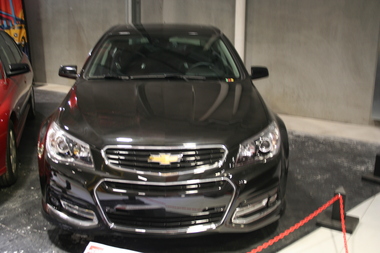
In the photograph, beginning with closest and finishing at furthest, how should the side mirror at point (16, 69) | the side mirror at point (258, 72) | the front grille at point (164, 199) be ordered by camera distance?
the front grille at point (164, 199)
the side mirror at point (258, 72)
the side mirror at point (16, 69)

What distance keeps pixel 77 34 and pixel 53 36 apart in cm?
76

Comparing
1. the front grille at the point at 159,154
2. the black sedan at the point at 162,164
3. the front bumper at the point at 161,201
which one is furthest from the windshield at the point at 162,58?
the front bumper at the point at 161,201

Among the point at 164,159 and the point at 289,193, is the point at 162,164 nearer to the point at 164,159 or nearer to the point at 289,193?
the point at 164,159

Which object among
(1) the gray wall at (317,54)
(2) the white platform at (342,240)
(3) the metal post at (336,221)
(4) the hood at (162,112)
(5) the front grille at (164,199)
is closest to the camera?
(5) the front grille at (164,199)

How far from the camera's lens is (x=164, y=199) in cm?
216

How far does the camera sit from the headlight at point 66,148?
226 centimetres

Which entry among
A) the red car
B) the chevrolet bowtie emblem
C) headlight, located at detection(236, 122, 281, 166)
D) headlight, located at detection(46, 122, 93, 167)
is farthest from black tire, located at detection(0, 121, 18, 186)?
headlight, located at detection(236, 122, 281, 166)

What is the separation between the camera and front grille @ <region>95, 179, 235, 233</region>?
217cm

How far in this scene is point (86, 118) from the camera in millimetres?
2465

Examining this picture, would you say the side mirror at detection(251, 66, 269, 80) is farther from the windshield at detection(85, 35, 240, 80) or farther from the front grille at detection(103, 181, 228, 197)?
the front grille at detection(103, 181, 228, 197)

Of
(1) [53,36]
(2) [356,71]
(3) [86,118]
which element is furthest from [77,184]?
(1) [53,36]

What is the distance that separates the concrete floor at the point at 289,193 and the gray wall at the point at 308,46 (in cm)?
36

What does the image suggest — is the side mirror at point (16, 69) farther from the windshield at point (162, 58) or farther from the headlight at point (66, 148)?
the headlight at point (66, 148)

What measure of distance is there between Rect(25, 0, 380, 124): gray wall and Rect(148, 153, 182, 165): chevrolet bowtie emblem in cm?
390
